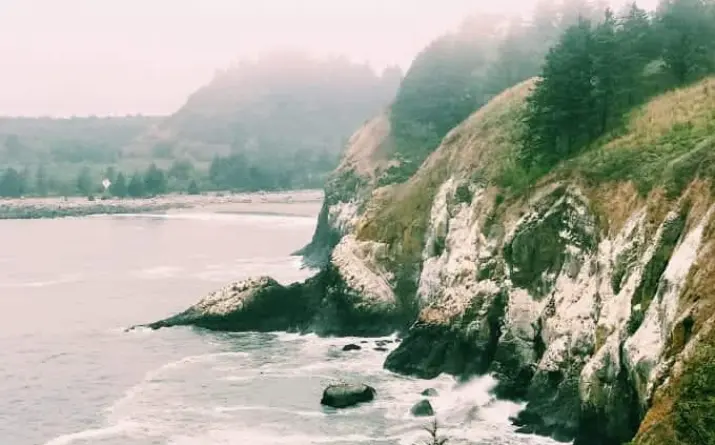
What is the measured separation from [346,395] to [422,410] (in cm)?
616

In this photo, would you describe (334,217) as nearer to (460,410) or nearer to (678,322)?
(460,410)

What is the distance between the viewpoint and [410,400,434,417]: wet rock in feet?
192

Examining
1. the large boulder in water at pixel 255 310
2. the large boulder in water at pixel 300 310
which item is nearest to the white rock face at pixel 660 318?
the large boulder in water at pixel 300 310

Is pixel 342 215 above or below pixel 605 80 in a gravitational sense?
below

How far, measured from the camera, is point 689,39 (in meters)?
78.6

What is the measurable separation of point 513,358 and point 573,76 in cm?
2770

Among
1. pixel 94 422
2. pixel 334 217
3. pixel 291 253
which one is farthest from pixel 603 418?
pixel 291 253

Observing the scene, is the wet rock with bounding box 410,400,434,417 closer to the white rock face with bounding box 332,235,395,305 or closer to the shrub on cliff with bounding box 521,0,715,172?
the shrub on cliff with bounding box 521,0,715,172

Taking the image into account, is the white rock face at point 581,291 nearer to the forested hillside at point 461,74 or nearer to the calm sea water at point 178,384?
the calm sea water at point 178,384

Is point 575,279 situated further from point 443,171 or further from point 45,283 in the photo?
point 45,283

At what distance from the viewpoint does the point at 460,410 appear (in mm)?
59469

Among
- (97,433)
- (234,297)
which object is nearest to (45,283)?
(234,297)

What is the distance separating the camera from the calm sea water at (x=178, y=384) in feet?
186

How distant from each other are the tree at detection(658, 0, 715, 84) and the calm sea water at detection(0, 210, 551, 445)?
117ft
